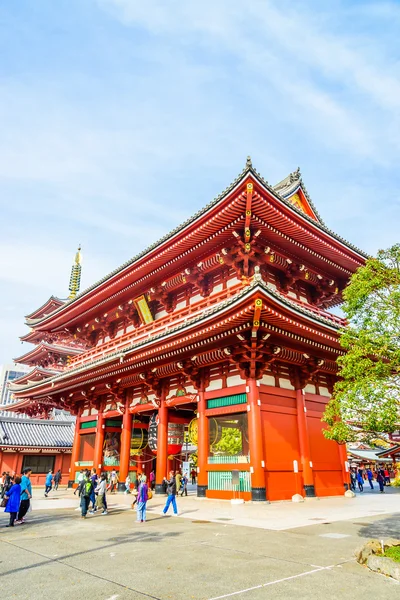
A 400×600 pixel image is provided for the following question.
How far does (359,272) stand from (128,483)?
19165mm

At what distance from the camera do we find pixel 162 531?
34.1 feet

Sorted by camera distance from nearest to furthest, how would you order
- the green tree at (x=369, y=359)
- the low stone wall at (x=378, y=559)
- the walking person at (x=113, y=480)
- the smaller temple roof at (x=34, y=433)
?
1. the low stone wall at (x=378, y=559)
2. the green tree at (x=369, y=359)
3. the walking person at (x=113, y=480)
4. the smaller temple roof at (x=34, y=433)

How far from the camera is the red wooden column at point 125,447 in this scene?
2336 centimetres

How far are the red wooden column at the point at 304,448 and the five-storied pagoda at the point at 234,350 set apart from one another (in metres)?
0.05

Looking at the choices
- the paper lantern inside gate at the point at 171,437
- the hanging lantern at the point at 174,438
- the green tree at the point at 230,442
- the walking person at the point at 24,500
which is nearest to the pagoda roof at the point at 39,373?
the paper lantern inside gate at the point at 171,437

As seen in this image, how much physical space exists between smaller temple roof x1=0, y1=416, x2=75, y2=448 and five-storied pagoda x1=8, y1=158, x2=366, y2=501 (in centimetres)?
1128

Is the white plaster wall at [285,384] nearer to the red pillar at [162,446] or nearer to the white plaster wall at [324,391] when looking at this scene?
the white plaster wall at [324,391]

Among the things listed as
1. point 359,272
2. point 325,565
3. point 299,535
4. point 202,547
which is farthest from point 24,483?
point 359,272

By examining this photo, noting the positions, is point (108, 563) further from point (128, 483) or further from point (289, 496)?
point (128, 483)

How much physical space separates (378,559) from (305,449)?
473 inches

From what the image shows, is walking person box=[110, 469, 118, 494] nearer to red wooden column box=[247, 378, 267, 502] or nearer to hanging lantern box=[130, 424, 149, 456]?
hanging lantern box=[130, 424, 149, 456]

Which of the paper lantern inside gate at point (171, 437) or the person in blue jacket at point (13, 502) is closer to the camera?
the person in blue jacket at point (13, 502)

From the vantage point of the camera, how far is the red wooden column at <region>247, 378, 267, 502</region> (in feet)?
52.6

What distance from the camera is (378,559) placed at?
6.58m
